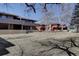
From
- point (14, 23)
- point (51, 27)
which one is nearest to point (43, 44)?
point (51, 27)

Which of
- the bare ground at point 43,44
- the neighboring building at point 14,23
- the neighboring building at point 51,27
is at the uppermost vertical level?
the neighboring building at point 14,23

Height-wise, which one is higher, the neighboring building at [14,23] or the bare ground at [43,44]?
the neighboring building at [14,23]

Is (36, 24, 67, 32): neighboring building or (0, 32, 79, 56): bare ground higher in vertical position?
(36, 24, 67, 32): neighboring building

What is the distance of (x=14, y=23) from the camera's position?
2727mm


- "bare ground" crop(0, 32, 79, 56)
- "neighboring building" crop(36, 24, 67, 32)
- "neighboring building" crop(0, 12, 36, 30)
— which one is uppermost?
"neighboring building" crop(0, 12, 36, 30)

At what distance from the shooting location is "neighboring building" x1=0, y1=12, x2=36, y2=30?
107 inches

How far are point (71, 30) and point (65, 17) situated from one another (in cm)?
24

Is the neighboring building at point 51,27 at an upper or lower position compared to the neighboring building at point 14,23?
lower

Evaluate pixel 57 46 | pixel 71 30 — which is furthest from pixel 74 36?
pixel 57 46

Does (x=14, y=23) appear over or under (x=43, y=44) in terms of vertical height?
over

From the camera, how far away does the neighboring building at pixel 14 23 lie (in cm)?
272

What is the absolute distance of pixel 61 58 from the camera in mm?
2729

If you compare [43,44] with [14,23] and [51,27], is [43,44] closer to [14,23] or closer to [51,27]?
[51,27]

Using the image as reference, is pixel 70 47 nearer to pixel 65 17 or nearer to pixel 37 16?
pixel 65 17
